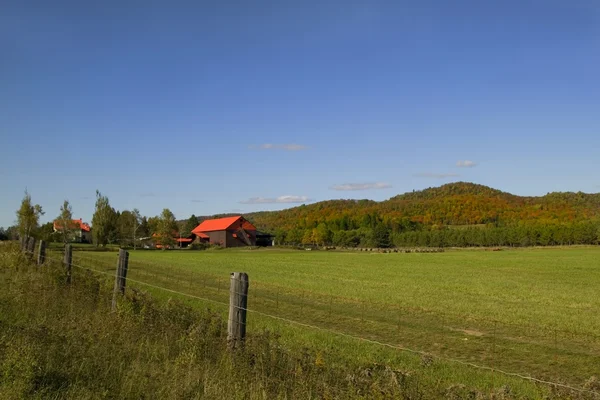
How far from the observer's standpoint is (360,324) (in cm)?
1642

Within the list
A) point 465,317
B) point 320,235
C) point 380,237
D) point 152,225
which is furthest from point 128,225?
point 465,317

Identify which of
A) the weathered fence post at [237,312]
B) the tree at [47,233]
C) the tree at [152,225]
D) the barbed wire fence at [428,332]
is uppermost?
the tree at [152,225]

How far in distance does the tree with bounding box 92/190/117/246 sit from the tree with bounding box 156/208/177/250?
17.4 meters

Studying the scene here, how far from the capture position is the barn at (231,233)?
133m

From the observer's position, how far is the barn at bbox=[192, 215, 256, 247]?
133 metres

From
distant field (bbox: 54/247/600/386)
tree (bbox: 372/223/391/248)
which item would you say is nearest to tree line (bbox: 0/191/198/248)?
distant field (bbox: 54/247/600/386)

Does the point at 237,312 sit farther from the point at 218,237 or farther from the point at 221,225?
the point at 221,225

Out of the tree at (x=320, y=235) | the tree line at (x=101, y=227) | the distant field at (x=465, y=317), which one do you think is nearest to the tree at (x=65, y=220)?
the tree line at (x=101, y=227)

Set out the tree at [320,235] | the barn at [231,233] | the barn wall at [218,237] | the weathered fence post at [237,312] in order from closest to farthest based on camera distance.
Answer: the weathered fence post at [237,312] < the barn wall at [218,237] < the barn at [231,233] < the tree at [320,235]

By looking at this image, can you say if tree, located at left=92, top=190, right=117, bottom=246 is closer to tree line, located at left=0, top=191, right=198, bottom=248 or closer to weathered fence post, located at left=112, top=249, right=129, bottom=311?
tree line, located at left=0, top=191, right=198, bottom=248

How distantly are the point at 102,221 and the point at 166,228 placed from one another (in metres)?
20.9

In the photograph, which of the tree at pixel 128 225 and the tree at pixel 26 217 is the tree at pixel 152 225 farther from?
the tree at pixel 26 217

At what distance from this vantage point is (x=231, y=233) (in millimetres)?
133875

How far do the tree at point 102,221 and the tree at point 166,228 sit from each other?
17.4 meters
